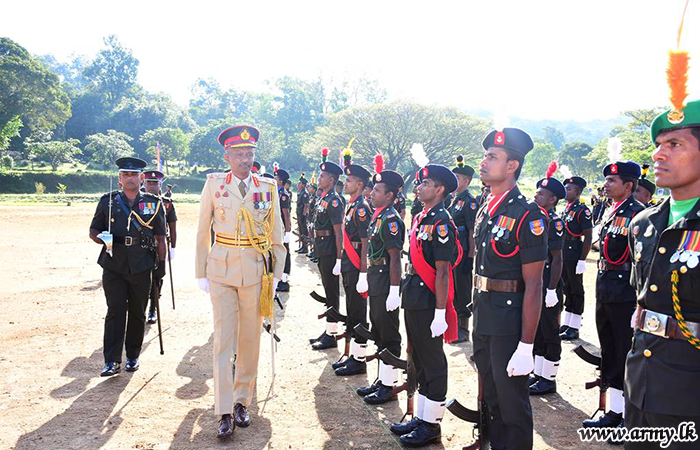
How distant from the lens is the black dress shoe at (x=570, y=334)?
7.84m

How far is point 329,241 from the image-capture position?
24.6ft

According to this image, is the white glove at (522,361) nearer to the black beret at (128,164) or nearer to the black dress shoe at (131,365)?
the black dress shoe at (131,365)

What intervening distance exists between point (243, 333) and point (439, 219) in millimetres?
2115

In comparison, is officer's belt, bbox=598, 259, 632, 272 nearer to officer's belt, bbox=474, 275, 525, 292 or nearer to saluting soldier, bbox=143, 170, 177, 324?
officer's belt, bbox=474, 275, 525, 292

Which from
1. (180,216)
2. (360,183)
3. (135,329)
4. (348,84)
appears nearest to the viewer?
(135,329)

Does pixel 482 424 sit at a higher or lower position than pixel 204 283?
lower

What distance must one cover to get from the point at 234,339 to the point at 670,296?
3568 mm

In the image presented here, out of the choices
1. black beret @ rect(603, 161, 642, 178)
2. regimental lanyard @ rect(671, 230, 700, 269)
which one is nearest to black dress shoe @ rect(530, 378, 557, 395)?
black beret @ rect(603, 161, 642, 178)

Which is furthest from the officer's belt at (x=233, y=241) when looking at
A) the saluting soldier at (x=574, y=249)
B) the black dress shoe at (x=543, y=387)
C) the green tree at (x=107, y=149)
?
the green tree at (x=107, y=149)

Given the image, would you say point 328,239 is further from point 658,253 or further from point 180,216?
point 180,216

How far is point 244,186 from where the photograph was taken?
16.1 ft

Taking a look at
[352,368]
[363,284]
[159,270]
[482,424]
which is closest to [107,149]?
[159,270]

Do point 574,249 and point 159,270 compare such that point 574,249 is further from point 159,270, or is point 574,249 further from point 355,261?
point 159,270

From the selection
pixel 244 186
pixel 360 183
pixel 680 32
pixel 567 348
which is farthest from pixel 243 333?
pixel 567 348
